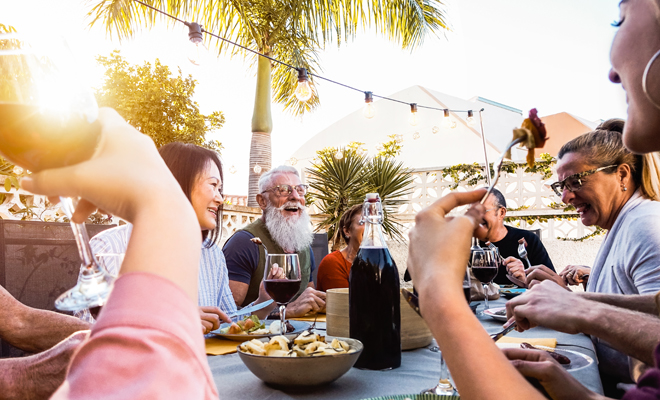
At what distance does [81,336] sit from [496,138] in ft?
46.4

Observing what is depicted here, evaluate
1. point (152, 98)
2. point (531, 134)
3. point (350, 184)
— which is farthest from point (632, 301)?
point (152, 98)

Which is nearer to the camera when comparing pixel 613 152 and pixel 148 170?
pixel 148 170

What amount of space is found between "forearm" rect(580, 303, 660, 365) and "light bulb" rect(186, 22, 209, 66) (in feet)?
13.2

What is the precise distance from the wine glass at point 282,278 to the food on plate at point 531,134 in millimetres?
940

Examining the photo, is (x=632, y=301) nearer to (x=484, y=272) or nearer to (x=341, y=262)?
(x=484, y=272)

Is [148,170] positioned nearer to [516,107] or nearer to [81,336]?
[81,336]

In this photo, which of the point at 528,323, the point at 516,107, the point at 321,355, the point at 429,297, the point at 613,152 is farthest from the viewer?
the point at 516,107

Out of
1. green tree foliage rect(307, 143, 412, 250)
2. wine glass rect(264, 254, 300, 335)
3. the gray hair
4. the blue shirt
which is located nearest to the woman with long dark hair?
the blue shirt

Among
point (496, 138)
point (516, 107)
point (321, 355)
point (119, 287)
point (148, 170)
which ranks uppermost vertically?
point (516, 107)

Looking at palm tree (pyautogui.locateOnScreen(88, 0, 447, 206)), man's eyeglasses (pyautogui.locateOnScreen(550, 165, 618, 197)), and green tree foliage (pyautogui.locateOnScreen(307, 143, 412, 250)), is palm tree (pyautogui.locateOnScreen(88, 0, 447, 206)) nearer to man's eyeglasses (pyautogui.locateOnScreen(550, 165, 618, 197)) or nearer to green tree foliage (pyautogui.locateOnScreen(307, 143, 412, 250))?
green tree foliage (pyautogui.locateOnScreen(307, 143, 412, 250))

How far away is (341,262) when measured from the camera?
11.8 feet

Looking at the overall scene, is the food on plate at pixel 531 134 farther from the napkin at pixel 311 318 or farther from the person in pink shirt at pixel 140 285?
the napkin at pixel 311 318

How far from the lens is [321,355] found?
3.12 ft

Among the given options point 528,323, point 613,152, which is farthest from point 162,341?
point 613,152
